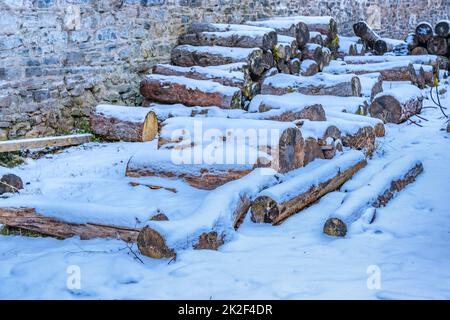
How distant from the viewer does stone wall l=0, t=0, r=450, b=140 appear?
25.0 ft

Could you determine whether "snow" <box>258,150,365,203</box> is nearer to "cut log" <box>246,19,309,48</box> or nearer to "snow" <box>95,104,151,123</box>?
"snow" <box>95,104,151,123</box>

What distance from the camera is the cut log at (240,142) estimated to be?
218 inches

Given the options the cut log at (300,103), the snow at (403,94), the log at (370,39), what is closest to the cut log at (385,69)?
the snow at (403,94)

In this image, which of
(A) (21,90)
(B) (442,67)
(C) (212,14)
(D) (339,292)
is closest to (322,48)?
(C) (212,14)

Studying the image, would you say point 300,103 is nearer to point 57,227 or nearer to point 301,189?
point 301,189

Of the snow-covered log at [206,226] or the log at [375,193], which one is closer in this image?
the snow-covered log at [206,226]

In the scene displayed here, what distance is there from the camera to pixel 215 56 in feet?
32.2

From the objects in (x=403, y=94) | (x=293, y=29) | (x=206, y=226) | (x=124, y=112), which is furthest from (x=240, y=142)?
(x=293, y=29)

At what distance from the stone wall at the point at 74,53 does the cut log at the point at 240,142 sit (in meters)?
2.73

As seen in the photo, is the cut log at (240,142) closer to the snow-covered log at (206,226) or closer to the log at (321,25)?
the snow-covered log at (206,226)

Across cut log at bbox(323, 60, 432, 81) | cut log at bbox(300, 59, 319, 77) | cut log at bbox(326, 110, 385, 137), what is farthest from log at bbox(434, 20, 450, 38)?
cut log at bbox(326, 110, 385, 137)

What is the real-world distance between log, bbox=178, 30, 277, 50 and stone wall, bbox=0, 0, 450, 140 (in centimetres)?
37

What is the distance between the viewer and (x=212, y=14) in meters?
11.7
